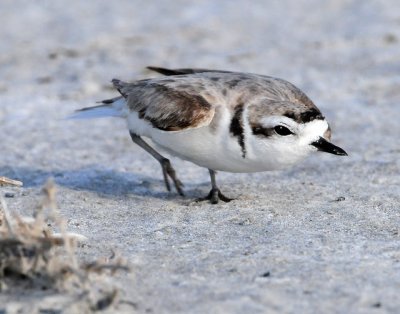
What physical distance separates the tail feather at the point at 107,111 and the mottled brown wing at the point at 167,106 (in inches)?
7.1

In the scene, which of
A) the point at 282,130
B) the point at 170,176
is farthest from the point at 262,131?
the point at 170,176

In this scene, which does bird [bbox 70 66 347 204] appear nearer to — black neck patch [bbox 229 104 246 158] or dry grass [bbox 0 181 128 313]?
black neck patch [bbox 229 104 246 158]

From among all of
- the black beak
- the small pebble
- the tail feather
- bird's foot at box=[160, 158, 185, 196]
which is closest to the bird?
the black beak

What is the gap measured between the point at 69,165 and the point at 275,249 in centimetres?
285

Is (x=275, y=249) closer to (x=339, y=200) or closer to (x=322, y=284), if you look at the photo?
(x=322, y=284)

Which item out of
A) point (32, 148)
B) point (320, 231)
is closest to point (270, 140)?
point (320, 231)

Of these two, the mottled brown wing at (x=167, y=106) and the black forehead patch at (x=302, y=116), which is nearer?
the black forehead patch at (x=302, y=116)

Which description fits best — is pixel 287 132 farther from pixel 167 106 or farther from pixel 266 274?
pixel 266 274

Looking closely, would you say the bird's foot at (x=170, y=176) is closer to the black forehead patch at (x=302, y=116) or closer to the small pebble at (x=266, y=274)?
the black forehead patch at (x=302, y=116)

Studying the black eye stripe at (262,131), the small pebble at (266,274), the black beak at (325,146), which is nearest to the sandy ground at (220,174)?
the small pebble at (266,274)

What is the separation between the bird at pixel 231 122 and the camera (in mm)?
5652

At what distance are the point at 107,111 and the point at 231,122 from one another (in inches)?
57.2

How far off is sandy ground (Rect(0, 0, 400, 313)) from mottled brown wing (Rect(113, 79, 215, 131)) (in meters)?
0.59

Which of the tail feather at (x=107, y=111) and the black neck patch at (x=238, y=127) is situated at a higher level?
the black neck patch at (x=238, y=127)
